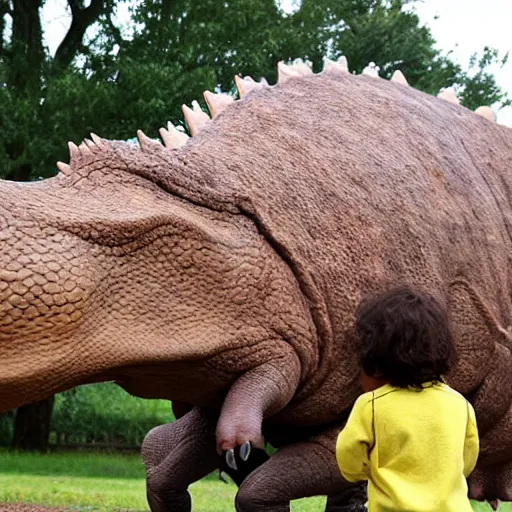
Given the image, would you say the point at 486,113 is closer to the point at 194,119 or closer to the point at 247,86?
the point at 247,86

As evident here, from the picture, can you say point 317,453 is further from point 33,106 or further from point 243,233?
point 33,106

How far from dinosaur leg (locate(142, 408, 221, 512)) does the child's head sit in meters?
1.64

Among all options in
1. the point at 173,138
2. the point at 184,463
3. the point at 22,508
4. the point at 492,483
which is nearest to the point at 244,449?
the point at 184,463

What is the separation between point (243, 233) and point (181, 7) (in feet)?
32.0

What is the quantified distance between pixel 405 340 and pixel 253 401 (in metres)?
1.04

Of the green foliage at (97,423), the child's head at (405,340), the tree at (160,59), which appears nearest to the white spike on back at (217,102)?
the child's head at (405,340)

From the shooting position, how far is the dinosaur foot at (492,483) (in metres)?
5.12

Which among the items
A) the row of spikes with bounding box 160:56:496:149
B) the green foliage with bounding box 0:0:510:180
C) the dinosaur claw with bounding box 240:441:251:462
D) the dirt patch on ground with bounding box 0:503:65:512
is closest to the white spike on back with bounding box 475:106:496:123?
the row of spikes with bounding box 160:56:496:149

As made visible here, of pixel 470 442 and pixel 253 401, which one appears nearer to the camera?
pixel 470 442

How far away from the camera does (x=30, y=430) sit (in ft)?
48.1

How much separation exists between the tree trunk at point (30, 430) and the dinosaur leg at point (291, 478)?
36.1 feet

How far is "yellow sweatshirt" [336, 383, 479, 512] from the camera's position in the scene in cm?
258

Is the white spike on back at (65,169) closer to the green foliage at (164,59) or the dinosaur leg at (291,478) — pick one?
the dinosaur leg at (291,478)

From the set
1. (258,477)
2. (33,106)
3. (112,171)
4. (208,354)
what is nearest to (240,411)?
(208,354)
